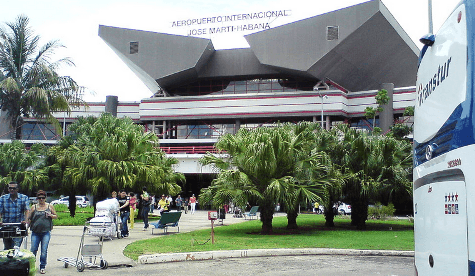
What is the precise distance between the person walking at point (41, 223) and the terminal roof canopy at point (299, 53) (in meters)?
44.5

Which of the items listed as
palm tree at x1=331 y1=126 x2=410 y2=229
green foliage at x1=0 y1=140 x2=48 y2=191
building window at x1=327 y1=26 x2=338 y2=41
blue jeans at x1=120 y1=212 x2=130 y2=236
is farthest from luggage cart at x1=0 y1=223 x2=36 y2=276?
building window at x1=327 y1=26 x2=338 y2=41

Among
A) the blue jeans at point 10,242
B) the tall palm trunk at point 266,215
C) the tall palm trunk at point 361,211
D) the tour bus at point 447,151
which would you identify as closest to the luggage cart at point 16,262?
the blue jeans at point 10,242

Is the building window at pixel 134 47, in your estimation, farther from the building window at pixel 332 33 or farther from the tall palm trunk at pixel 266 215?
the tall palm trunk at pixel 266 215

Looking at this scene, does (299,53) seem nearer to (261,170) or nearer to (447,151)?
(261,170)

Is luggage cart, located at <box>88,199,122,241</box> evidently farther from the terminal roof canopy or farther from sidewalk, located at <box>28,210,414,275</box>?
the terminal roof canopy

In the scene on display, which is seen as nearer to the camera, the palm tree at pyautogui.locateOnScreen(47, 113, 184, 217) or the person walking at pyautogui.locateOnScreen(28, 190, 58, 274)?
the person walking at pyautogui.locateOnScreen(28, 190, 58, 274)

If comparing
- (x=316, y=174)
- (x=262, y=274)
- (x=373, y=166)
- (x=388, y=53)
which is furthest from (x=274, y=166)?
(x=388, y=53)

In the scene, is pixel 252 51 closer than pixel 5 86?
No

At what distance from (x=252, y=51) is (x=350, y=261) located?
48295 millimetres

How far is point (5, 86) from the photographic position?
2564 cm

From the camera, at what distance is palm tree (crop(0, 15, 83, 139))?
26484 millimetres

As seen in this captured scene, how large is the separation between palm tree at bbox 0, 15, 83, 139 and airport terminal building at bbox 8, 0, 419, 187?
22.7m

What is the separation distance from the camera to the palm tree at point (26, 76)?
26484mm

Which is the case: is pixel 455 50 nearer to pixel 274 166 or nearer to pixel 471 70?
pixel 471 70
